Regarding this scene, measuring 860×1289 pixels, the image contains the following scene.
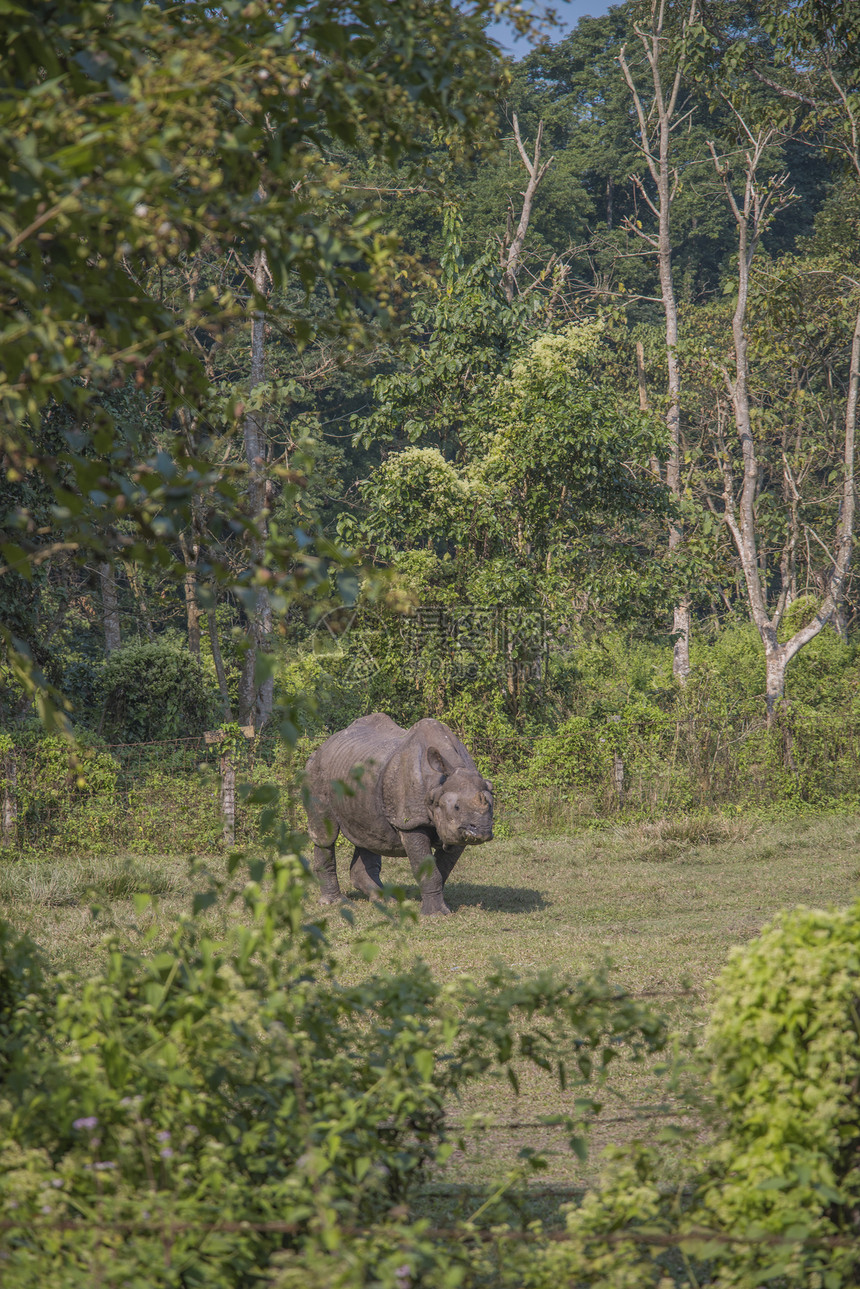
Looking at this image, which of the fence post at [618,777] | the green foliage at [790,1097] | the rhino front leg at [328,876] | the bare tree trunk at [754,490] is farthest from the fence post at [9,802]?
the green foliage at [790,1097]

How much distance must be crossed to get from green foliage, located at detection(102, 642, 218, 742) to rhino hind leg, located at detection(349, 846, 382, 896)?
7.47 m

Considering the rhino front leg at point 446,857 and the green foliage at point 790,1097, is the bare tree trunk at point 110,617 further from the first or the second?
the green foliage at point 790,1097

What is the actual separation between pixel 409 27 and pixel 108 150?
1165 mm

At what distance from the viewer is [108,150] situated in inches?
116

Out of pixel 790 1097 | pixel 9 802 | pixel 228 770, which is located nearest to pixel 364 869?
pixel 228 770

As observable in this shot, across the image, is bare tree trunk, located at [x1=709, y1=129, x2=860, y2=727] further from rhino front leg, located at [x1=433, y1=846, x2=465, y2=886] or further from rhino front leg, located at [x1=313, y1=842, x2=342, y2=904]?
rhino front leg, located at [x1=313, y1=842, x2=342, y2=904]

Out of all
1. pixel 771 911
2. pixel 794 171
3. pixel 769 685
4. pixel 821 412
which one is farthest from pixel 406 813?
pixel 794 171

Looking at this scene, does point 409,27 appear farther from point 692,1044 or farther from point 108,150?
point 692,1044

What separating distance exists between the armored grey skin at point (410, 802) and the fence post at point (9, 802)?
4.29m

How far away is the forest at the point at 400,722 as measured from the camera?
2.99 m

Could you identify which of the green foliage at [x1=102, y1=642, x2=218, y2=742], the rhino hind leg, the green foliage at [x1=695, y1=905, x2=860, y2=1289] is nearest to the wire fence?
the rhino hind leg

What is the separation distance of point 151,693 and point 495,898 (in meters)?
8.77

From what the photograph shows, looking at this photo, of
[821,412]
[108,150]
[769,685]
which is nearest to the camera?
[108,150]

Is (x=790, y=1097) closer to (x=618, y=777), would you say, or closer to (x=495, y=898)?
(x=495, y=898)
